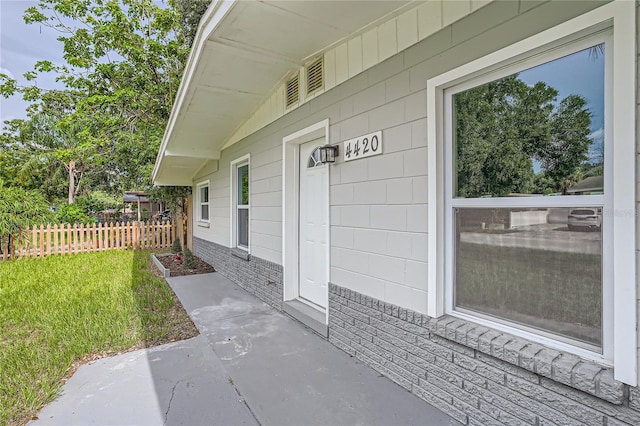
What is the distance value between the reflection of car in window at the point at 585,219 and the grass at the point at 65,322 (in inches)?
149

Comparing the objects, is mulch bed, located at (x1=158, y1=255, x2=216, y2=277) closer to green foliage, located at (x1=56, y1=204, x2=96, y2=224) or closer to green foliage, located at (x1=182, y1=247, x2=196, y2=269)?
green foliage, located at (x1=182, y1=247, x2=196, y2=269)

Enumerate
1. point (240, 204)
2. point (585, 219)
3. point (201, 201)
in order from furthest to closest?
1. point (201, 201)
2. point (240, 204)
3. point (585, 219)

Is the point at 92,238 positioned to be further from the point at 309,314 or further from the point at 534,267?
the point at 534,267

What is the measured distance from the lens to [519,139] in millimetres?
2016

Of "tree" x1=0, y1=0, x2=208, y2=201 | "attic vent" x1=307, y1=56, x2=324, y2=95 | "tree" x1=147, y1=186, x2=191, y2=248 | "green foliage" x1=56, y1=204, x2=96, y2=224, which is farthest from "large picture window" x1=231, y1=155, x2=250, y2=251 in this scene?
"green foliage" x1=56, y1=204, x2=96, y2=224

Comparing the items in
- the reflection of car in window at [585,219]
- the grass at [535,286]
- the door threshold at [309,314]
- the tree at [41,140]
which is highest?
the tree at [41,140]

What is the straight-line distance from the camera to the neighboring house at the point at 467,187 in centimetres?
161

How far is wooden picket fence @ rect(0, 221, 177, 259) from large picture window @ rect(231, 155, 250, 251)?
6.56 metres

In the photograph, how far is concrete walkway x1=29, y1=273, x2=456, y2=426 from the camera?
90.4 inches

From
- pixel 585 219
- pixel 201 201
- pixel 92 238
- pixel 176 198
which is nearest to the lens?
pixel 585 219

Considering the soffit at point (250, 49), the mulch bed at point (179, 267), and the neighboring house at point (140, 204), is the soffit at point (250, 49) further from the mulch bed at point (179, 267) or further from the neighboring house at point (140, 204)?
the neighboring house at point (140, 204)

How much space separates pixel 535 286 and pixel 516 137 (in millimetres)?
921

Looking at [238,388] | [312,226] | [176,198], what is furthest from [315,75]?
[176,198]

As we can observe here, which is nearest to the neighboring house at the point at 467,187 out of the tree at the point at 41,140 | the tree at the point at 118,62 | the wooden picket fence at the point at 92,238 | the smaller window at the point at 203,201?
the smaller window at the point at 203,201
